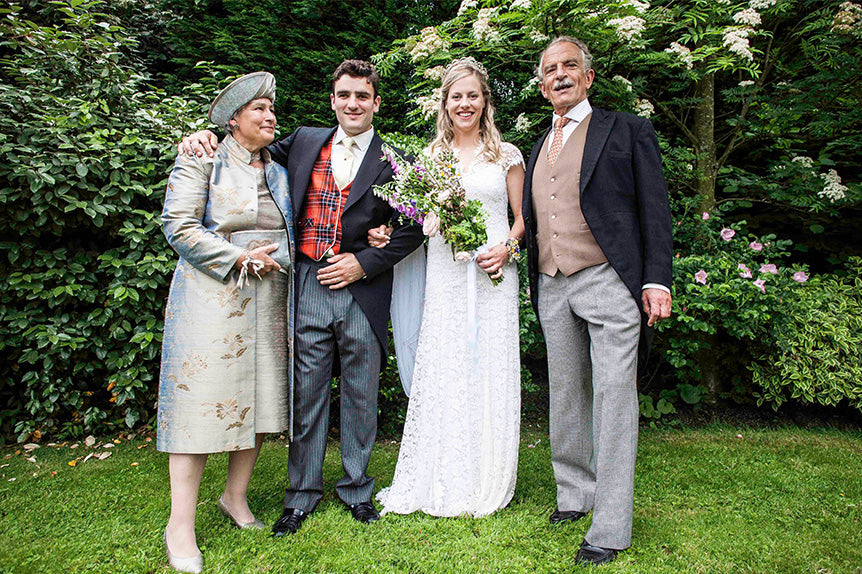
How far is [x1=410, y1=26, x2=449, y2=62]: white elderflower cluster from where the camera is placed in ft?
13.4

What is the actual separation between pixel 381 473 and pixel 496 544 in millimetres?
1231

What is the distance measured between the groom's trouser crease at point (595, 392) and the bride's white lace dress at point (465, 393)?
26cm

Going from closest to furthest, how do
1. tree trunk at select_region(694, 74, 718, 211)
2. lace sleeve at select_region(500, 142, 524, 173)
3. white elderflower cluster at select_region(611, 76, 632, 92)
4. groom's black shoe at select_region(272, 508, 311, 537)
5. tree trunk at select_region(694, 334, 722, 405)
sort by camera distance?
groom's black shoe at select_region(272, 508, 311, 537)
lace sleeve at select_region(500, 142, 524, 173)
white elderflower cluster at select_region(611, 76, 632, 92)
tree trunk at select_region(694, 334, 722, 405)
tree trunk at select_region(694, 74, 718, 211)

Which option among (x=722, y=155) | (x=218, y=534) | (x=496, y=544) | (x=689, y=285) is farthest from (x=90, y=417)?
(x=722, y=155)

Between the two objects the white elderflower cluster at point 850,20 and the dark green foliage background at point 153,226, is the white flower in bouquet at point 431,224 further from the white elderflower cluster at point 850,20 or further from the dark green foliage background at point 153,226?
the white elderflower cluster at point 850,20

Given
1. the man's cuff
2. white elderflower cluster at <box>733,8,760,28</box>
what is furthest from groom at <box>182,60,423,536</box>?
white elderflower cluster at <box>733,8,760,28</box>

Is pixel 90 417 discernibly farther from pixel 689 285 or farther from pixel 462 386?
pixel 689 285

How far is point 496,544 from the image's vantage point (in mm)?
2602

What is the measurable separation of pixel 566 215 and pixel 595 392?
829 mm

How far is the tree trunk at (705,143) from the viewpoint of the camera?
16.4ft

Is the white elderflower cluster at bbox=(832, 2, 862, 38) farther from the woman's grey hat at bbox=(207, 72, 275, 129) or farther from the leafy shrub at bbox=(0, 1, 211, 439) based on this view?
the leafy shrub at bbox=(0, 1, 211, 439)

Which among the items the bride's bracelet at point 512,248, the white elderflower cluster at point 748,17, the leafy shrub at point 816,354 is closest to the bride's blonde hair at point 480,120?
the bride's bracelet at point 512,248

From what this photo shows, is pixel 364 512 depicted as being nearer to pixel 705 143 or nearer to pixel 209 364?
pixel 209 364

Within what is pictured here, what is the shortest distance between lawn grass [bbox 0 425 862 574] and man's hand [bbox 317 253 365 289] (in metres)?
1.18
